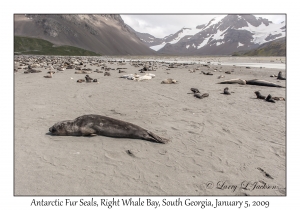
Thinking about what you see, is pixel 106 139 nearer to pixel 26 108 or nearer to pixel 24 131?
pixel 24 131

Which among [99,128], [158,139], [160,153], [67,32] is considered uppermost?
[67,32]

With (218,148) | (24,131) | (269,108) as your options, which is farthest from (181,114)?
(24,131)

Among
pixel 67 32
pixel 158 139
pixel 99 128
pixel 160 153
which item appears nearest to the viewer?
pixel 160 153

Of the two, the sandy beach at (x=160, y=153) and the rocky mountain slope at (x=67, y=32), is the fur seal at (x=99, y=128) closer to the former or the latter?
the sandy beach at (x=160, y=153)

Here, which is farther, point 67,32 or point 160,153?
point 67,32

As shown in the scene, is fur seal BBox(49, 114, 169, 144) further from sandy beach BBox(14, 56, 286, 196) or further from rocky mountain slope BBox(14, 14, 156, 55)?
rocky mountain slope BBox(14, 14, 156, 55)

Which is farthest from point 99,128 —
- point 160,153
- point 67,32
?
point 67,32

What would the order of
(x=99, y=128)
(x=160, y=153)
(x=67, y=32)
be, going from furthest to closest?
(x=67, y=32), (x=99, y=128), (x=160, y=153)

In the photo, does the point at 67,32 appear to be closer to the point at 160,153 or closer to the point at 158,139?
the point at 158,139

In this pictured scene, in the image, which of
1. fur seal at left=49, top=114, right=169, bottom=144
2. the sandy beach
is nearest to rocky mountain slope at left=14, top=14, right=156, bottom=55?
the sandy beach
